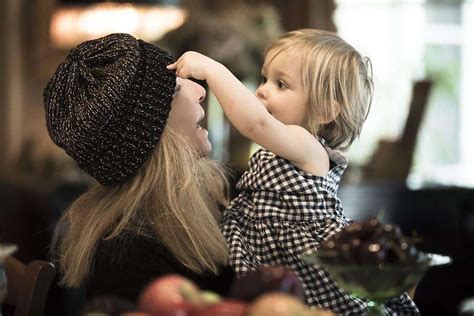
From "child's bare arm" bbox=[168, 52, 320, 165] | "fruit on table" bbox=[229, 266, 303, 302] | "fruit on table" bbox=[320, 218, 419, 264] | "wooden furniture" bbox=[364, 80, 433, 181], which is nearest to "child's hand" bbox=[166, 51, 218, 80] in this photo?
"child's bare arm" bbox=[168, 52, 320, 165]

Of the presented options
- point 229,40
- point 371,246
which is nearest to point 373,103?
point 229,40

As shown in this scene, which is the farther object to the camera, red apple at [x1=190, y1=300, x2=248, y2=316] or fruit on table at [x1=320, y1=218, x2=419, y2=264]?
fruit on table at [x1=320, y1=218, x2=419, y2=264]

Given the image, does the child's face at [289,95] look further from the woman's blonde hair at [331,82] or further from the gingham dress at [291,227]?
the gingham dress at [291,227]

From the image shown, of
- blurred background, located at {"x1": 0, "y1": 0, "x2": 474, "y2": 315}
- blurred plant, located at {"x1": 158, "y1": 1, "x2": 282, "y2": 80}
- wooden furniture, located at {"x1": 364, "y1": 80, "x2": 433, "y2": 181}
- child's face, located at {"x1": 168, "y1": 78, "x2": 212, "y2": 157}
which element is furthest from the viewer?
wooden furniture, located at {"x1": 364, "y1": 80, "x2": 433, "y2": 181}

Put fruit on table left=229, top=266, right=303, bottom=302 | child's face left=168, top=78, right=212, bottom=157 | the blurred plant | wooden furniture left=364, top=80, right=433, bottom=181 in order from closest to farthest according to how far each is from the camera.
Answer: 1. fruit on table left=229, top=266, right=303, bottom=302
2. child's face left=168, top=78, right=212, bottom=157
3. the blurred plant
4. wooden furniture left=364, top=80, right=433, bottom=181

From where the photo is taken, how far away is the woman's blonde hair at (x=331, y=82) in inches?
99.2

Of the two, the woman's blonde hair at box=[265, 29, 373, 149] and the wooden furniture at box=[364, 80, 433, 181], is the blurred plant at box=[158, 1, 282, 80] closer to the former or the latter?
the wooden furniture at box=[364, 80, 433, 181]

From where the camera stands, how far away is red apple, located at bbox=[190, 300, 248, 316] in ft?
4.43

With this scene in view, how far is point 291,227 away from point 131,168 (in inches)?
15.2

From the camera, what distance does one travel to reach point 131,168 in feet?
7.73

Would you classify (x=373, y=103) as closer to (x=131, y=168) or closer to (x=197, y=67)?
(x=131, y=168)

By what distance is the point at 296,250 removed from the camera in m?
2.31

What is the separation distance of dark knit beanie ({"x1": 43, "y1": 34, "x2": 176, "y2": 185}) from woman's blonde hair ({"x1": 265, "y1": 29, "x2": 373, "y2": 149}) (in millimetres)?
354

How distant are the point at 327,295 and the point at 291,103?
0.50 m
